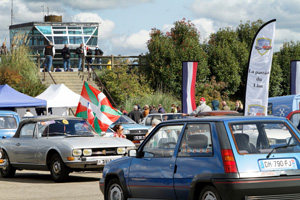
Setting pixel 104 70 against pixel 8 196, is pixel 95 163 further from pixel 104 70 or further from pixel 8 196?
pixel 104 70

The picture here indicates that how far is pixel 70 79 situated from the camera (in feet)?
146

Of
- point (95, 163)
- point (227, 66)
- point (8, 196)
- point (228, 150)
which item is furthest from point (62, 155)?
point (227, 66)

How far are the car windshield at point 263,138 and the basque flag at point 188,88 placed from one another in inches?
683

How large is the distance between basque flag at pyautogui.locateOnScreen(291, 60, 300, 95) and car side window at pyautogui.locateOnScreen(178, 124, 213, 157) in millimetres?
19454

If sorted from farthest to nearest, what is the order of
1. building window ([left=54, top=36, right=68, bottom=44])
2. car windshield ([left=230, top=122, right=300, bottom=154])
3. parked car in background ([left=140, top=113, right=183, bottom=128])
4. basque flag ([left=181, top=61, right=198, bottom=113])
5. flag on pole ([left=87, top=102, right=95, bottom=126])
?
1. building window ([left=54, top=36, right=68, bottom=44])
2. parked car in background ([left=140, top=113, right=183, bottom=128])
3. basque flag ([left=181, top=61, right=198, bottom=113])
4. flag on pole ([left=87, top=102, right=95, bottom=126])
5. car windshield ([left=230, top=122, right=300, bottom=154])

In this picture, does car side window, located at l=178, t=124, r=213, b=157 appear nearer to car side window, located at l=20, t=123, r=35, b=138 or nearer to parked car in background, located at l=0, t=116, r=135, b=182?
parked car in background, located at l=0, t=116, r=135, b=182

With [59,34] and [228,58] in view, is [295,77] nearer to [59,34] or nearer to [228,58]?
[228,58]

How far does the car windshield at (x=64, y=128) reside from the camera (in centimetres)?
1698

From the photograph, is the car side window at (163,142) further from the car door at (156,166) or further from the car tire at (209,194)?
the car tire at (209,194)

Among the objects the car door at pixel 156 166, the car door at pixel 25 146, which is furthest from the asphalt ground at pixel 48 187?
the car door at pixel 156 166

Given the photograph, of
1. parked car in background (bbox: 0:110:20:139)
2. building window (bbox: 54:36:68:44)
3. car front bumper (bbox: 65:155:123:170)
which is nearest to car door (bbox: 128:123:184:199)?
car front bumper (bbox: 65:155:123:170)

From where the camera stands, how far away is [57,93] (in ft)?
105

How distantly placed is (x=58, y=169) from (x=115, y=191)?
223 inches

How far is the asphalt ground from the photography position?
1317 centimetres
